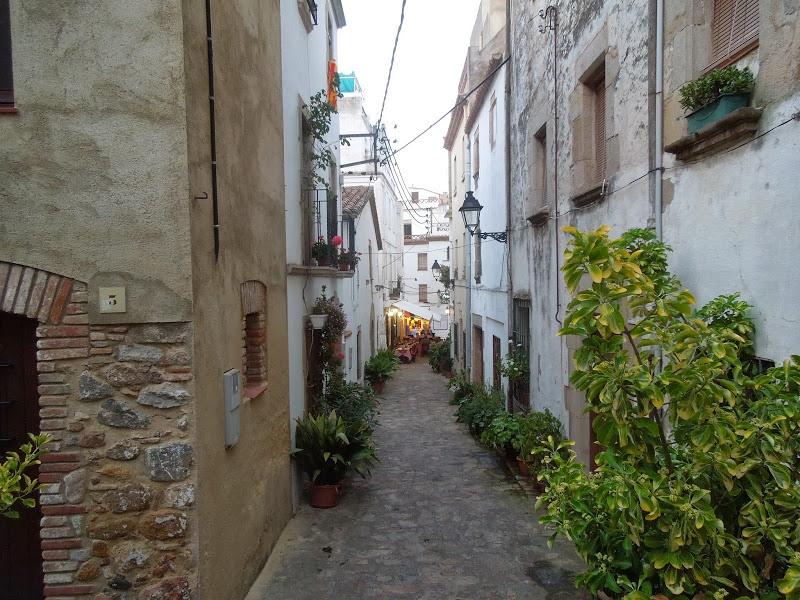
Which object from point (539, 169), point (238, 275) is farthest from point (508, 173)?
point (238, 275)

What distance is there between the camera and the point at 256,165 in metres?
5.70

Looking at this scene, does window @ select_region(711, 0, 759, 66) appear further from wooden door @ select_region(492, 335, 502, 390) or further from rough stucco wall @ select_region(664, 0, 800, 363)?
wooden door @ select_region(492, 335, 502, 390)

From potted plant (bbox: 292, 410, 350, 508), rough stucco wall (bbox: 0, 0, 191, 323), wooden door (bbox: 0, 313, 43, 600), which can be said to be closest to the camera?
rough stucco wall (bbox: 0, 0, 191, 323)

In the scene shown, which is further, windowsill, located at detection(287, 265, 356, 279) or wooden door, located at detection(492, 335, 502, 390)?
wooden door, located at detection(492, 335, 502, 390)

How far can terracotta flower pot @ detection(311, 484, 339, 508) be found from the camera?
7.30 m

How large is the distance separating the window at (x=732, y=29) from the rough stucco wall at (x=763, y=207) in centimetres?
11

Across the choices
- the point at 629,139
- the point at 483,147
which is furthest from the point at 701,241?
the point at 483,147

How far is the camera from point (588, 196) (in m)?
6.30

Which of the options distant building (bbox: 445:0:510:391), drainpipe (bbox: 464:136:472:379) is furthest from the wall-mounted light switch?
drainpipe (bbox: 464:136:472:379)

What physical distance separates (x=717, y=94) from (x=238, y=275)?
3856mm

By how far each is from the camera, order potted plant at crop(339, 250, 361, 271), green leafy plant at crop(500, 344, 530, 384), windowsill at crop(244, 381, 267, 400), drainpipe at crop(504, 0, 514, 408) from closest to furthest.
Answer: windowsill at crop(244, 381, 267, 400), green leafy plant at crop(500, 344, 530, 384), potted plant at crop(339, 250, 361, 271), drainpipe at crop(504, 0, 514, 408)

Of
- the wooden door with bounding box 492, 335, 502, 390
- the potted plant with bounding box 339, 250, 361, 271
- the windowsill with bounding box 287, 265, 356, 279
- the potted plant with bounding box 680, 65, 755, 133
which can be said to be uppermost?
the potted plant with bounding box 680, 65, 755, 133

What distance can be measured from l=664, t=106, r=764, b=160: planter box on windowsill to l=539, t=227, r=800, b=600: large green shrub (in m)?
1.27

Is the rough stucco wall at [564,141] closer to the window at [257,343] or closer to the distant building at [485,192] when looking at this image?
the distant building at [485,192]
